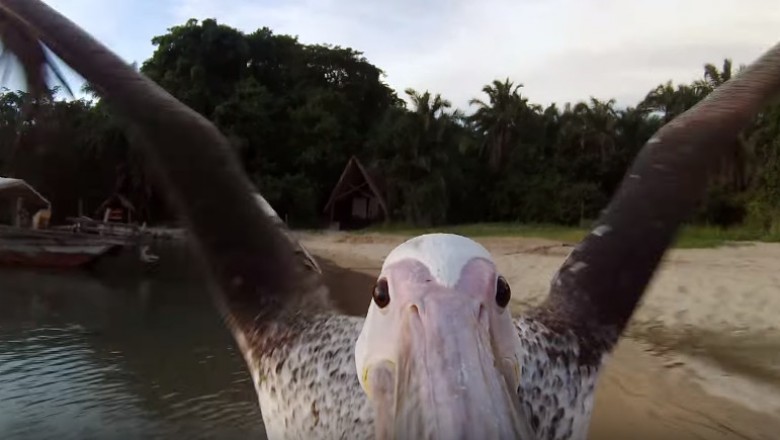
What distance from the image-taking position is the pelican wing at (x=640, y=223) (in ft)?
10.1

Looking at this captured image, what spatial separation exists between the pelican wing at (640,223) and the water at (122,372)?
7.62 ft

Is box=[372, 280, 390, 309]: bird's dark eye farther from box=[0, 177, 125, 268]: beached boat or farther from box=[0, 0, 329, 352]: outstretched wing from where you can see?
box=[0, 177, 125, 268]: beached boat

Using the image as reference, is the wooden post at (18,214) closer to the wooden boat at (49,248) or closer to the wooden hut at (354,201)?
the wooden boat at (49,248)

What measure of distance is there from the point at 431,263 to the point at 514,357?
0.31 metres

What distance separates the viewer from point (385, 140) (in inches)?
1227

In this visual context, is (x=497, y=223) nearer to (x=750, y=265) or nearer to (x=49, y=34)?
(x=750, y=265)

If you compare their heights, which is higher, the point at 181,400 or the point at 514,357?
the point at 514,357

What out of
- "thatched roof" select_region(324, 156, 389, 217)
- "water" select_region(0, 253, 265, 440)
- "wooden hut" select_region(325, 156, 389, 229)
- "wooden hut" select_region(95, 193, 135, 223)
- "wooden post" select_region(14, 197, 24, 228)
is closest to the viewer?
"water" select_region(0, 253, 265, 440)

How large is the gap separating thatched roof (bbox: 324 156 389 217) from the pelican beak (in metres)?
29.6

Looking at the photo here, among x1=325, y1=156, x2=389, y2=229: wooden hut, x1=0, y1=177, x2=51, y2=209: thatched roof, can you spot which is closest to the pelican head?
x1=0, y1=177, x2=51, y2=209: thatched roof

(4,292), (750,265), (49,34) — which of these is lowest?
(4,292)

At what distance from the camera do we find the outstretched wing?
10.0ft

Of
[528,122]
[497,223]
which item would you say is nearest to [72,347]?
[497,223]

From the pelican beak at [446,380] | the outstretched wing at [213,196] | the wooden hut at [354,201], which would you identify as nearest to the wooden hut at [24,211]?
the wooden hut at [354,201]
